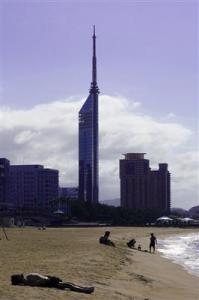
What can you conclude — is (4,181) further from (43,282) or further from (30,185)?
(43,282)

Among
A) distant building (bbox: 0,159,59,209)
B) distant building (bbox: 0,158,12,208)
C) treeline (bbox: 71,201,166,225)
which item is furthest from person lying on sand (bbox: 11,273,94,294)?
distant building (bbox: 0,159,59,209)

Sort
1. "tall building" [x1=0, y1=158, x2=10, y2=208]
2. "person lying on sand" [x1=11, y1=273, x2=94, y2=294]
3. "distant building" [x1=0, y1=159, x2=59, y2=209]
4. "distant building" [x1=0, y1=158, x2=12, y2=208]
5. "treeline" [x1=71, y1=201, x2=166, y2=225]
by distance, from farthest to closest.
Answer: "distant building" [x1=0, y1=159, x2=59, y2=209]
"distant building" [x1=0, y1=158, x2=12, y2=208]
"tall building" [x1=0, y1=158, x2=10, y2=208]
"treeline" [x1=71, y1=201, x2=166, y2=225]
"person lying on sand" [x1=11, y1=273, x2=94, y2=294]

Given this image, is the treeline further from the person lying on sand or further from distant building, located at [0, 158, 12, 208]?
the person lying on sand

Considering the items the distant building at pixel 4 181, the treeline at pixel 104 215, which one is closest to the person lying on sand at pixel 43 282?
the treeline at pixel 104 215

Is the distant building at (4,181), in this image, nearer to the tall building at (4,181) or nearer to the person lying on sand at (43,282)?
the tall building at (4,181)

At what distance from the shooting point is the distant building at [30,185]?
187 m

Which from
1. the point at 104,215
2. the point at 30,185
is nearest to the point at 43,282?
the point at 104,215

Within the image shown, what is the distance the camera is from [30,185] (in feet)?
620

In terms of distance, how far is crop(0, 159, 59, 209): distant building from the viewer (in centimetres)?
18725

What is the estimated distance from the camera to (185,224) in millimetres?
142000

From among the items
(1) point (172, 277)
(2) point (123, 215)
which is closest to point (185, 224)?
(2) point (123, 215)

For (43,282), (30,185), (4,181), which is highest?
(4,181)

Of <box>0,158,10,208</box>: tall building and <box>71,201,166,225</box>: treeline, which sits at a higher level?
<box>0,158,10,208</box>: tall building

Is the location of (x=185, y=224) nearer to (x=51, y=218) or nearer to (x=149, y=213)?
(x=149, y=213)
